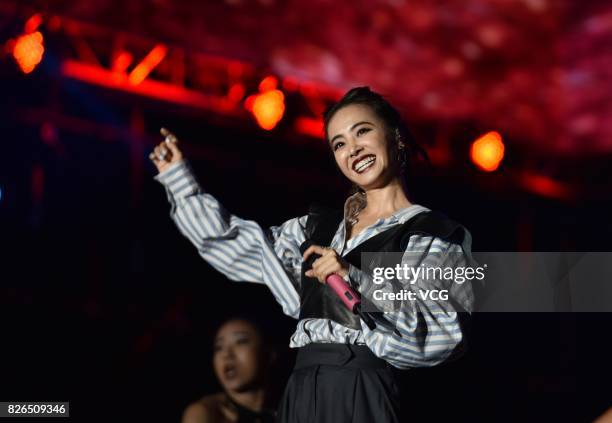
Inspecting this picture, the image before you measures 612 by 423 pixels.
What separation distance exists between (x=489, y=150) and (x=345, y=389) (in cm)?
295

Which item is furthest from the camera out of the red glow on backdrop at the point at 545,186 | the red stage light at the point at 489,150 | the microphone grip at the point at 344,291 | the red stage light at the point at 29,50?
the red glow on backdrop at the point at 545,186

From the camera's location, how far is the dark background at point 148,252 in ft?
12.0

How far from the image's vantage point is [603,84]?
16.4 ft

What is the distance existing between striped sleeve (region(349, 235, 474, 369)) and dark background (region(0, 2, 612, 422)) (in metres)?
1.95

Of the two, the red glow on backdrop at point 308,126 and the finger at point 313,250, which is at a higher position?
the red glow on backdrop at point 308,126

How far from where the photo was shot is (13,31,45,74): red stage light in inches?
133

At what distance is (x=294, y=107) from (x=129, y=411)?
5.69ft

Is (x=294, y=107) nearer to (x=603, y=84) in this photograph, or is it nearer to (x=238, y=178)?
(x=238, y=178)

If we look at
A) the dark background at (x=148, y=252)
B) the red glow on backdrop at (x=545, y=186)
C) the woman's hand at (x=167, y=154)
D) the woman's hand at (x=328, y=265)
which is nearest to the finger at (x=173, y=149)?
the woman's hand at (x=167, y=154)

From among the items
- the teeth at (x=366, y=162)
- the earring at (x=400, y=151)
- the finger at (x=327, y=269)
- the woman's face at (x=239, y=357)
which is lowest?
the finger at (x=327, y=269)

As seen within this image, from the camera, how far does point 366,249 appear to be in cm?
166

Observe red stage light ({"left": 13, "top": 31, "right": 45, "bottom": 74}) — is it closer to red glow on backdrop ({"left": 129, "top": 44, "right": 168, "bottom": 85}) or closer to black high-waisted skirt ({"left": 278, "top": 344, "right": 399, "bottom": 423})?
red glow on backdrop ({"left": 129, "top": 44, "right": 168, "bottom": 85})

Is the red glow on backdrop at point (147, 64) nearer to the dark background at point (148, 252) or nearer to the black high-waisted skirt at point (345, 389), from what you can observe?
the dark background at point (148, 252)

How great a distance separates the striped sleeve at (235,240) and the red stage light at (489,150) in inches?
104
